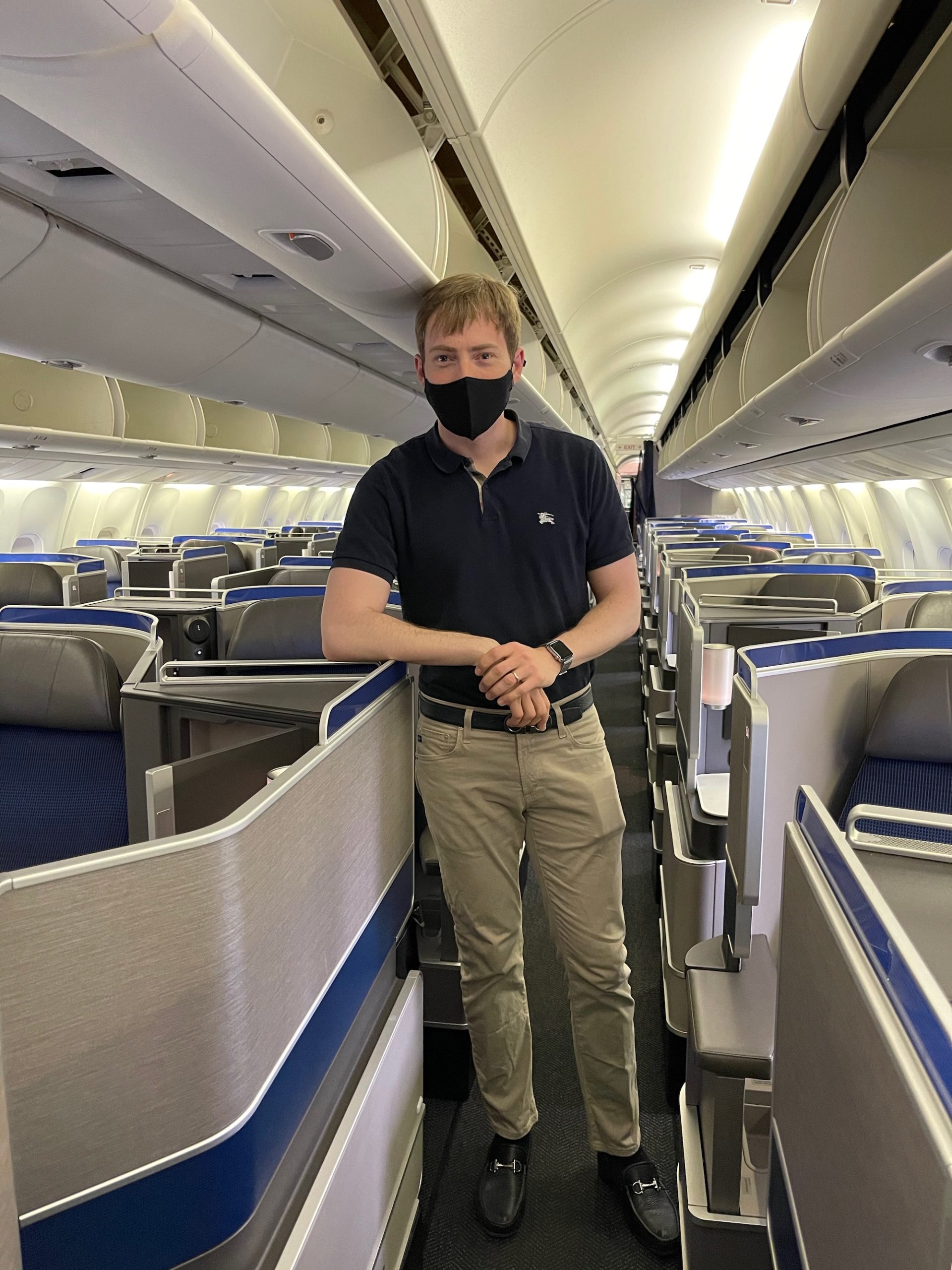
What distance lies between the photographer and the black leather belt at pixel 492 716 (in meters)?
2.04

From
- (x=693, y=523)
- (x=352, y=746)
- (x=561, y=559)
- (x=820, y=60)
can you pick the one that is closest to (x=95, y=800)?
(x=352, y=746)

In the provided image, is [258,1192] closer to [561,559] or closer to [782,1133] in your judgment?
[782,1133]

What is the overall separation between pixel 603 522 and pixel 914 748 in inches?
41.2

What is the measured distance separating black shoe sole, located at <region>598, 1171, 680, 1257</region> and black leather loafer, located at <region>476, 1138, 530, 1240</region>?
260 mm

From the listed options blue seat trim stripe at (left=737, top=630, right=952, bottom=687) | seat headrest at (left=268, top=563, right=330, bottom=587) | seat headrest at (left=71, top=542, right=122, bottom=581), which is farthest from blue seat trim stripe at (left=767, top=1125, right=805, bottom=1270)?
seat headrest at (left=71, top=542, right=122, bottom=581)

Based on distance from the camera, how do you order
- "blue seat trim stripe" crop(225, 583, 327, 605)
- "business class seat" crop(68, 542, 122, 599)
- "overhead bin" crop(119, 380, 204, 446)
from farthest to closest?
1. "business class seat" crop(68, 542, 122, 599)
2. "overhead bin" crop(119, 380, 204, 446)
3. "blue seat trim stripe" crop(225, 583, 327, 605)

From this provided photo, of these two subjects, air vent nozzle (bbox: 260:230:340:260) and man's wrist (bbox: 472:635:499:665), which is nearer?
man's wrist (bbox: 472:635:499:665)

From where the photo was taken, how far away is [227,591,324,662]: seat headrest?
3668 mm

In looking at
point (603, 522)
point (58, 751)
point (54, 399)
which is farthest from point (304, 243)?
point (54, 399)

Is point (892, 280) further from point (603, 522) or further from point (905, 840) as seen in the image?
point (905, 840)

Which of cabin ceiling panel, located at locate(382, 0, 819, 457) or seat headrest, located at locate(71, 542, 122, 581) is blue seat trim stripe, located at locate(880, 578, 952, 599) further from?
seat headrest, located at locate(71, 542, 122, 581)

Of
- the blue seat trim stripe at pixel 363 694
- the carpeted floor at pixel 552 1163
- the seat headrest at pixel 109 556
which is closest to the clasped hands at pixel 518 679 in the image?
the blue seat trim stripe at pixel 363 694

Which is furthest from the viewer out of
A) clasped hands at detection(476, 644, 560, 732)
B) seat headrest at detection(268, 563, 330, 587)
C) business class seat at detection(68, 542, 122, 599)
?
business class seat at detection(68, 542, 122, 599)

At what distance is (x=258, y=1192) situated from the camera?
1.37 meters
